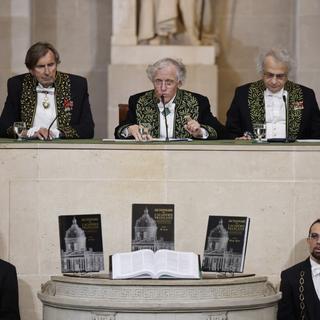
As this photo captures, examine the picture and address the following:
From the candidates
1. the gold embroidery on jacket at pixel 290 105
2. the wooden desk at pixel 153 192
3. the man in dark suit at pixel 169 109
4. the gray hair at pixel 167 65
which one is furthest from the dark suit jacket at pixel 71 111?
the gold embroidery on jacket at pixel 290 105

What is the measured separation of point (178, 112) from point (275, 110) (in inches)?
29.0

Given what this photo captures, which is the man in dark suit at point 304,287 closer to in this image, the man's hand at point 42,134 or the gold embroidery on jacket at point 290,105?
the gold embroidery on jacket at point 290,105

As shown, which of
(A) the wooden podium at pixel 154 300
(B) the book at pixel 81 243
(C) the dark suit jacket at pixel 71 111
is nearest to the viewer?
(A) the wooden podium at pixel 154 300

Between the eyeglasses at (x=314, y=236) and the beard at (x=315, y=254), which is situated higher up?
the eyeglasses at (x=314, y=236)

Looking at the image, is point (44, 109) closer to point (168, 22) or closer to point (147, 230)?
point (147, 230)

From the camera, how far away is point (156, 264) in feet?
25.4

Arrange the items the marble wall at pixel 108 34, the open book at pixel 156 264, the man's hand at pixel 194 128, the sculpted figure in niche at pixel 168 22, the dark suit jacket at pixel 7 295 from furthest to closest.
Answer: the marble wall at pixel 108 34 → the sculpted figure in niche at pixel 168 22 → the man's hand at pixel 194 128 → the dark suit jacket at pixel 7 295 → the open book at pixel 156 264

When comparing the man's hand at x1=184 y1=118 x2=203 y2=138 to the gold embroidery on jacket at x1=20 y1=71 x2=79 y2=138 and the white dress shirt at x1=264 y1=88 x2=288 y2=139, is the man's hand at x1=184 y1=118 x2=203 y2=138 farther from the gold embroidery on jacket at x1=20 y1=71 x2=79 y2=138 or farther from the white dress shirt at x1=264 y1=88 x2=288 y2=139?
the gold embroidery on jacket at x1=20 y1=71 x2=79 y2=138

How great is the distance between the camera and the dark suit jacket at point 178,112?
31.2 ft

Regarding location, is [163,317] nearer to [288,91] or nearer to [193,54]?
[288,91]

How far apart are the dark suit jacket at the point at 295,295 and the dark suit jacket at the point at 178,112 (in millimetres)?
1399

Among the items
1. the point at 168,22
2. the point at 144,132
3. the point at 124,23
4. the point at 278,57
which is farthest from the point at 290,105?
the point at 124,23

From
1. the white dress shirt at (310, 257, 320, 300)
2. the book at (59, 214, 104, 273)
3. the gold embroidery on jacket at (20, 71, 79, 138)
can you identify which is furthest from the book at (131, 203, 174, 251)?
the gold embroidery on jacket at (20, 71, 79, 138)

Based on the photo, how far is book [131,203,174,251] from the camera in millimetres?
8234
